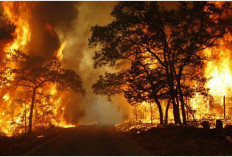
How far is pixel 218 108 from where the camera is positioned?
45719mm

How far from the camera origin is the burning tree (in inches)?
851

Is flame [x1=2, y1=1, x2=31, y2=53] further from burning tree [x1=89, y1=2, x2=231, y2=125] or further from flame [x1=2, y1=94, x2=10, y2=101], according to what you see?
burning tree [x1=89, y1=2, x2=231, y2=125]

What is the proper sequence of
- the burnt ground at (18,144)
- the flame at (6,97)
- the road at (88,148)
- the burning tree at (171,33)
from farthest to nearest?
the flame at (6,97), the burning tree at (171,33), the burnt ground at (18,144), the road at (88,148)

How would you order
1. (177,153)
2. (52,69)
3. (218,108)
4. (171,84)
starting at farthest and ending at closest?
(218,108)
(52,69)
(171,84)
(177,153)

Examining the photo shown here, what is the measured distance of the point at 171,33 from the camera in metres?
23.5

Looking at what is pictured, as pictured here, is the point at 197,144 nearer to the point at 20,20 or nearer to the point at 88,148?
the point at 88,148

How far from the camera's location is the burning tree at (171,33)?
2162cm

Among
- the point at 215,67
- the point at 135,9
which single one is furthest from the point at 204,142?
the point at 215,67

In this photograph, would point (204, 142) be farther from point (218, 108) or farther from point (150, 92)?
point (218, 108)

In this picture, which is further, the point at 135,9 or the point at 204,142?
the point at 135,9

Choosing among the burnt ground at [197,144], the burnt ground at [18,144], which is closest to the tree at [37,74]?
the burnt ground at [18,144]

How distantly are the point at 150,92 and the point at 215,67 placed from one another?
31035 mm

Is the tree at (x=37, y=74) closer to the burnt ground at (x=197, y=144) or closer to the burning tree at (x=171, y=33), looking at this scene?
the burning tree at (x=171, y=33)

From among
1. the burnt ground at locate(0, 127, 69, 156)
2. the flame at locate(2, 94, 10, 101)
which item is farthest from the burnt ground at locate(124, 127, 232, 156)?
the flame at locate(2, 94, 10, 101)
